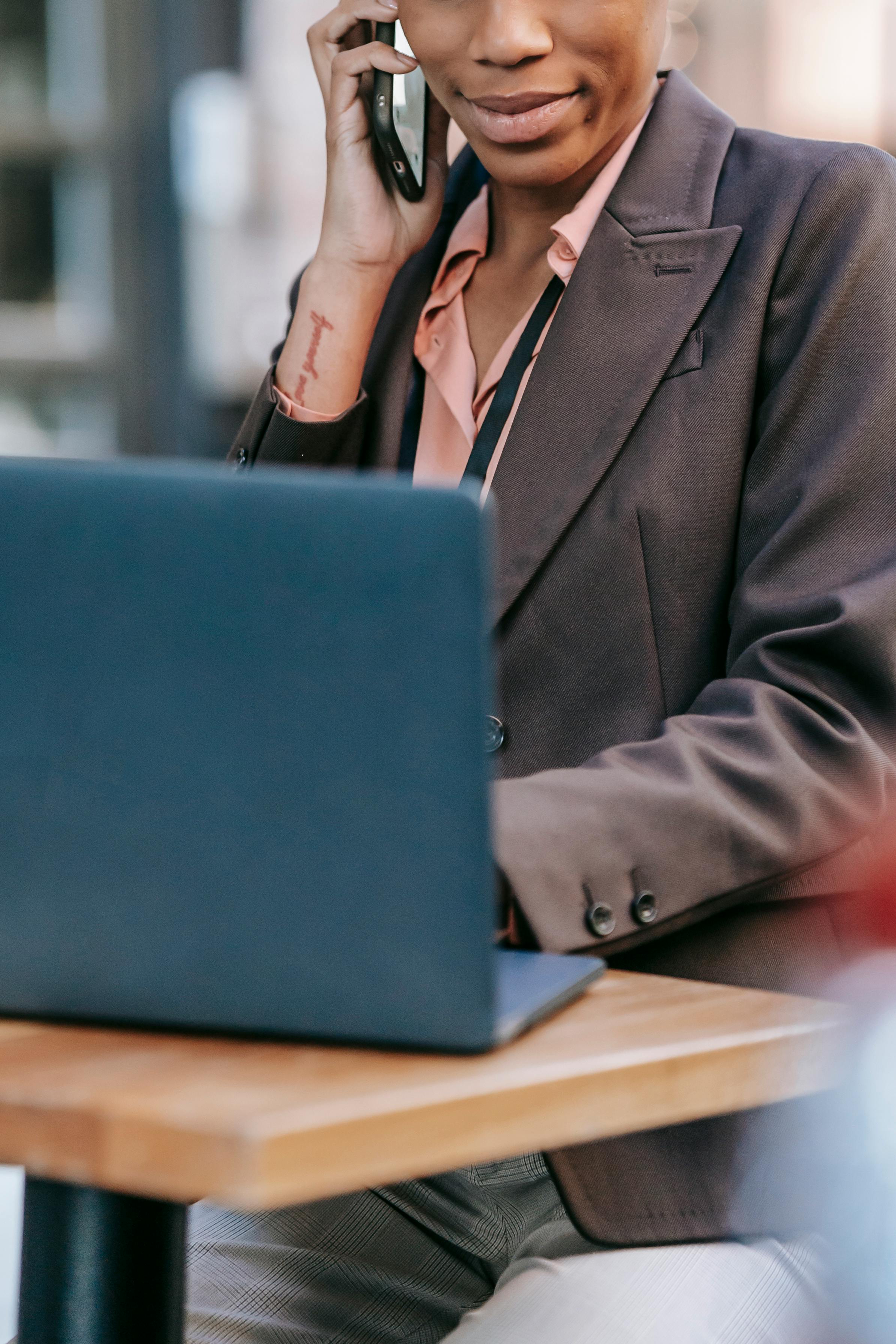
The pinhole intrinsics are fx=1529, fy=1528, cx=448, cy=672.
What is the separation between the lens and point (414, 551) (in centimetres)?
58

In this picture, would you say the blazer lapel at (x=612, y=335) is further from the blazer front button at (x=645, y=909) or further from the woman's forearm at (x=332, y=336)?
the blazer front button at (x=645, y=909)

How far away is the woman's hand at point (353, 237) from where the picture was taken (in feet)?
4.42

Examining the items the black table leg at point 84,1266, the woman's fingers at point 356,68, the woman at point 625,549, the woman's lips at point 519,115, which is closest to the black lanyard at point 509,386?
the woman at point 625,549

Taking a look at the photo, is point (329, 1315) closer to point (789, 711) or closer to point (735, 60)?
point (789, 711)

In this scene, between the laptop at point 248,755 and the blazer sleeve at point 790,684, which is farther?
the blazer sleeve at point 790,684

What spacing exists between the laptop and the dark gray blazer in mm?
178

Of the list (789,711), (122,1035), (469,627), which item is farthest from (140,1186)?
(789,711)

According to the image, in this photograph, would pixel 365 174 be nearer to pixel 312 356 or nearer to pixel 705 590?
pixel 312 356

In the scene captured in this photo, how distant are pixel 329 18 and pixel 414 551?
1.03m

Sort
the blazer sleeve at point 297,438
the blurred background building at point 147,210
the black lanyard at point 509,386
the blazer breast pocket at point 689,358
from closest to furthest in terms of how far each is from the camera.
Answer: the blazer breast pocket at point 689,358 < the black lanyard at point 509,386 < the blazer sleeve at point 297,438 < the blurred background building at point 147,210

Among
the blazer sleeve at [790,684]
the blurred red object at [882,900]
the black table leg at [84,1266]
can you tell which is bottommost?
the black table leg at [84,1266]

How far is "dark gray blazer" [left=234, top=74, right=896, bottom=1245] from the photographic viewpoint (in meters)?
0.84

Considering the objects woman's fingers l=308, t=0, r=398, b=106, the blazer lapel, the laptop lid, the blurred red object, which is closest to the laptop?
the laptop lid

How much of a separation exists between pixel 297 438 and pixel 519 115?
32cm
